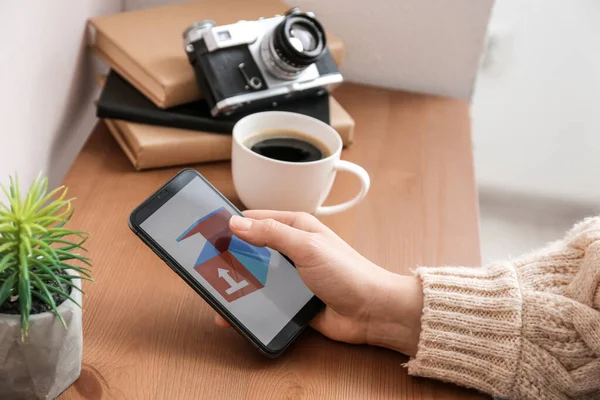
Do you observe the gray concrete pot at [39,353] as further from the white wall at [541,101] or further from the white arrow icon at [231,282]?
the white wall at [541,101]

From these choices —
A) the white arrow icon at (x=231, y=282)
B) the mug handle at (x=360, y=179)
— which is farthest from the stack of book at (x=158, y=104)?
the white arrow icon at (x=231, y=282)

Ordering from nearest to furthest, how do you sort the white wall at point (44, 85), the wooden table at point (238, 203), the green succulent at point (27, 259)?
1. the green succulent at point (27, 259)
2. the wooden table at point (238, 203)
3. the white wall at point (44, 85)

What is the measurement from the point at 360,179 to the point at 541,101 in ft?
3.33

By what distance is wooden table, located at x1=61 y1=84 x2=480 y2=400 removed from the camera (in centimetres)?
57

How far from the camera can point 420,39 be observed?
42.1 inches

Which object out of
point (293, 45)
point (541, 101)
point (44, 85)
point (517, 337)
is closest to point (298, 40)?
point (293, 45)

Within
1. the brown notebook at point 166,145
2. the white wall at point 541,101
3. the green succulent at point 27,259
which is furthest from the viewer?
the white wall at point 541,101

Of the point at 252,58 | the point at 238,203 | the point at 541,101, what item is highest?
the point at 252,58

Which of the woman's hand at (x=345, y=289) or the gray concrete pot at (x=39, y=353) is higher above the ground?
the gray concrete pot at (x=39, y=353)

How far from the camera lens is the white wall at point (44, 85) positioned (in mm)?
680

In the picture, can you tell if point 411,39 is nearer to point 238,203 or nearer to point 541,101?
point 238,203

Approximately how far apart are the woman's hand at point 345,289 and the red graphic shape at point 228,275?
0.03 meters

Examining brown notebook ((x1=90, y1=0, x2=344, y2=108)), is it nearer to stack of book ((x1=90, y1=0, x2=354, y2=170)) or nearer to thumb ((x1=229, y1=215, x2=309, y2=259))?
stack of book ((x1=90, y1=0, x2=354, y2=170))

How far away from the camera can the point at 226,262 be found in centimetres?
63
